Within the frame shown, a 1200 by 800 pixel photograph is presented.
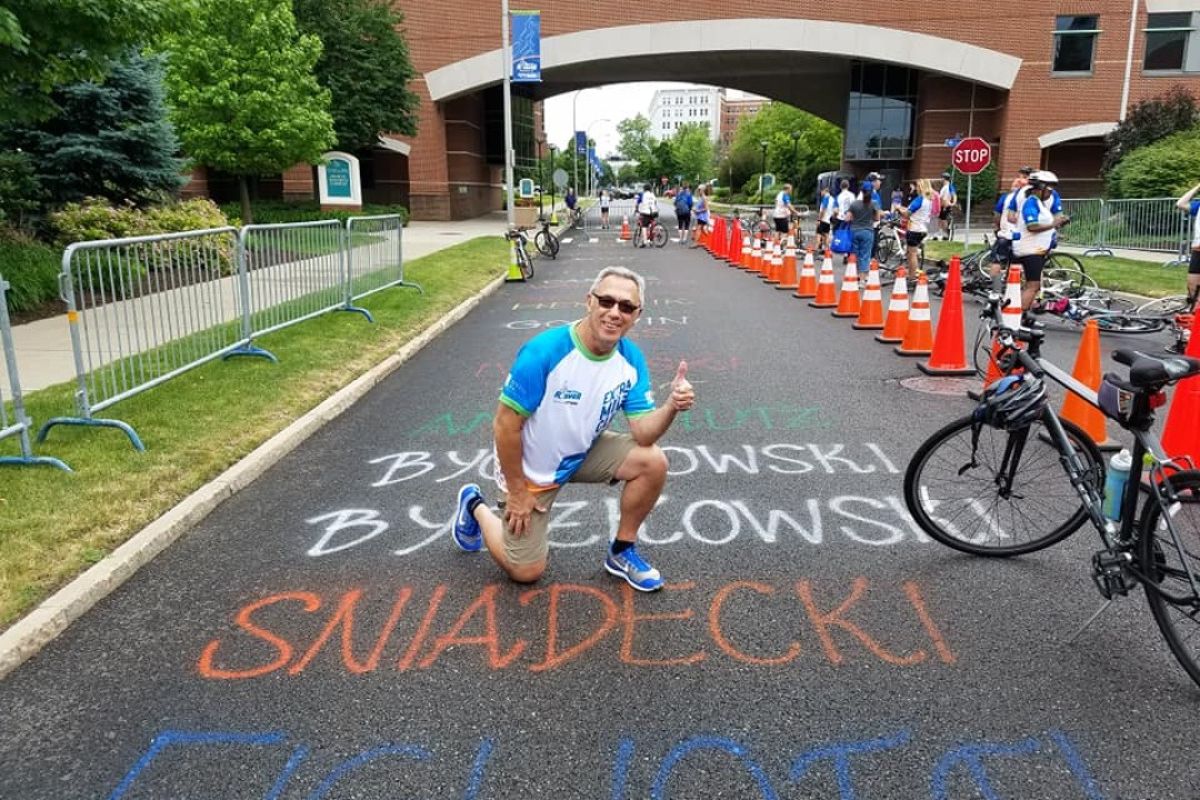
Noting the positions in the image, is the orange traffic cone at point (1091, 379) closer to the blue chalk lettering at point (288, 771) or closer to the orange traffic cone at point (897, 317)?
the orange traffic cone at point (897, 317)

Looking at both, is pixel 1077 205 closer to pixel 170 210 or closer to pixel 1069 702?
pixel 170 210

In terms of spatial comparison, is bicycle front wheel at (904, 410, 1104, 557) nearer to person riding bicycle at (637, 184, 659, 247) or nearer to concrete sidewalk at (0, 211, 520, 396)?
concrete sidewalk at (0, 211, 520, 396)

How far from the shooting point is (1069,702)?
3146 mm

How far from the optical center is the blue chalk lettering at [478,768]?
2703mm

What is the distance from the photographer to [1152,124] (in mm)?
30156

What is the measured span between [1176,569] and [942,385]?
16.7 feet

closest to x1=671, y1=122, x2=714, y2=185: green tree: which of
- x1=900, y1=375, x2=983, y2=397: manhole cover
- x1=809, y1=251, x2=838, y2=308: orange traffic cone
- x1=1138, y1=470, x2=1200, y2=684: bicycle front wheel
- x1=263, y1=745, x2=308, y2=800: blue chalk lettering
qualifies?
x1=809, y1=251, x2=838, y2=308: orange traffic cone

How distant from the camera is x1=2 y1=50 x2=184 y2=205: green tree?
1479 cm

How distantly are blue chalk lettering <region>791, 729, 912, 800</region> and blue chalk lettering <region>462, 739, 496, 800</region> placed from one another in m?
0.94

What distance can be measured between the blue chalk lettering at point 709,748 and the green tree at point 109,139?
15256 mm

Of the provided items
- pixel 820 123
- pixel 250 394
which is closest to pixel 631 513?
pixel 250 394

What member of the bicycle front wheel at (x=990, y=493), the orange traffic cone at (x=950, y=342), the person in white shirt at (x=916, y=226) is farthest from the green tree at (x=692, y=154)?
the bicycle front wheel at (x=990, y=493)

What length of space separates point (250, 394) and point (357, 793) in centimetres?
516

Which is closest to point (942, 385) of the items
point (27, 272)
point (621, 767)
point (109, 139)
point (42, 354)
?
point (621, 767)
